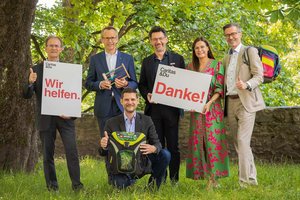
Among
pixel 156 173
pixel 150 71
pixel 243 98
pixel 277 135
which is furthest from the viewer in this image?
pixel 277 135

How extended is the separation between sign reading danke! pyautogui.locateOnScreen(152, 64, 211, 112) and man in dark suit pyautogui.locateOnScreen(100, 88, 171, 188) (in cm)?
51

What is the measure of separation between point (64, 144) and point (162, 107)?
1.29 m

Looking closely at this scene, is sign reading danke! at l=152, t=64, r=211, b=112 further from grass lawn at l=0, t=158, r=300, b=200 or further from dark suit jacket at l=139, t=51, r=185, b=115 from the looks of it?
grass lawn at l=0, t=158, r=300, b=200

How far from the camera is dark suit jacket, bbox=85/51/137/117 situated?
19.3 ft

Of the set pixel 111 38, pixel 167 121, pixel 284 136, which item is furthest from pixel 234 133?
pixel 284 136

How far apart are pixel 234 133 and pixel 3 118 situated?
3409 millimetres

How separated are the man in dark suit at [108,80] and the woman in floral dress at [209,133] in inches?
34.9

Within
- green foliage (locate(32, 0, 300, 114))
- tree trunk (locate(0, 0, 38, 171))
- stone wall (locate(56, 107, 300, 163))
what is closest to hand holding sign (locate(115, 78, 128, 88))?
tree trunk (locate(0, 0, 38, 171))

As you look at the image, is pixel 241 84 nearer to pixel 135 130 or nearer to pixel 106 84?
pixel 135 130

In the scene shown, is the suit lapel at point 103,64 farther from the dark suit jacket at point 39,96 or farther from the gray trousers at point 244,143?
the gray trousers at point 244,143

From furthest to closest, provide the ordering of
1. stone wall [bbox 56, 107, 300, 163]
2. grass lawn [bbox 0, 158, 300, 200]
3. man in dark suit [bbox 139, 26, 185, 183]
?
1. stone wall [bbox 56, 107, 300, 163]
2. man in dark suit [bbox 139, 26, 185, 183]
3. grass lawn [bbox 0, 158, 300, 200]

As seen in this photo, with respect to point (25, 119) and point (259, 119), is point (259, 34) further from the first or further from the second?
point (25, 119)

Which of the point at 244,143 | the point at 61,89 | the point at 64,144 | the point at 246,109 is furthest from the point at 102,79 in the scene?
the point at 244,143

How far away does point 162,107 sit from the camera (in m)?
6.12
